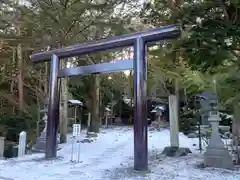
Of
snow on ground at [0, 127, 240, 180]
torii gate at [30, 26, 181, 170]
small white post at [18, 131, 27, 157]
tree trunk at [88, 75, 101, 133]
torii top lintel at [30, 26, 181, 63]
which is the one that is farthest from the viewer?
tree trunk at [88, 75, 101, 133]

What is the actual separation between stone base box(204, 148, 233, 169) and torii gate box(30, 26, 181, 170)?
1.30m

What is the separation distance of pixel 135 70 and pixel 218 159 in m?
2.43

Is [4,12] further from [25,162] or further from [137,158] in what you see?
[137,158]

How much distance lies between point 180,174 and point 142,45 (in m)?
2.62

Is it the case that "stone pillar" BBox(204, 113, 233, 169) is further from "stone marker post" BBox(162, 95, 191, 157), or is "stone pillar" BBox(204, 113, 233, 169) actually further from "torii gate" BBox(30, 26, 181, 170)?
"stone marker post" BBox(162, 95, 191, 157)

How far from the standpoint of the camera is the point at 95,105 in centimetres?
1448

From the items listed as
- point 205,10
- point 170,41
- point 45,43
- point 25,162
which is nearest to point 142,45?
point 170,41

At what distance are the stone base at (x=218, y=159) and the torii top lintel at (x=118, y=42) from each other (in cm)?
243

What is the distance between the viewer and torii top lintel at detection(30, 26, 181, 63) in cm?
512

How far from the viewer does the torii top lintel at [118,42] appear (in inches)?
202

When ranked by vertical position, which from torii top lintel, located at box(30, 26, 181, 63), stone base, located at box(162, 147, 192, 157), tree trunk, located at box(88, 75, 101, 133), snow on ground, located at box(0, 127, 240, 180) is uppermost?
torii top lintel, located at box(30, 26, 181, 63)

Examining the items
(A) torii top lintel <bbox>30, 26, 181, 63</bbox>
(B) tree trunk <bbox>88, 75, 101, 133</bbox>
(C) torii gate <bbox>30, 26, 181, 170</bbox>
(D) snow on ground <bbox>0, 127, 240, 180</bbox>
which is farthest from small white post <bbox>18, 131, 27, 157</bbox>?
(B) tree trunk <bbox>88, 75, 101, 133</bbox>

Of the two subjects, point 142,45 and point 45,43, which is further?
point 45,43

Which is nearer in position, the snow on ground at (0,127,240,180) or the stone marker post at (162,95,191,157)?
the snow on ground at (0,127,240,180)
